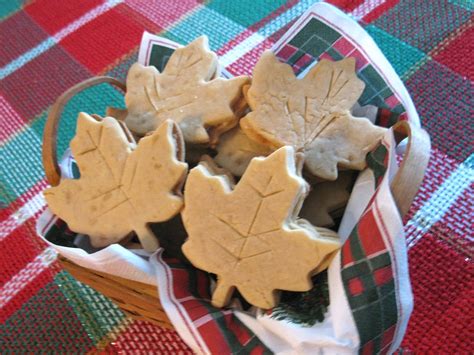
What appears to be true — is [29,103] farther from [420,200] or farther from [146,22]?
[420,200]

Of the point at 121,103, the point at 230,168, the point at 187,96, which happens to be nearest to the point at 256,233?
the point at 230,168

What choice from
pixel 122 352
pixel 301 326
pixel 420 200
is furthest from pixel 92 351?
pixel 420 200

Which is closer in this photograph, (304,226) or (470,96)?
(304,226)

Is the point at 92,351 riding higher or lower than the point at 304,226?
lower

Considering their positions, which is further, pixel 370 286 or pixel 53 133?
pixel 53 133

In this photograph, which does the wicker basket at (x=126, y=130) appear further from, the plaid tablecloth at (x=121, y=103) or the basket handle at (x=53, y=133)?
the plaid tablecloth at (x=121, y=103)

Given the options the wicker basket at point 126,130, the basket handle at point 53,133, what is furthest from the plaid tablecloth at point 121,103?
the basket handle at point 53,133

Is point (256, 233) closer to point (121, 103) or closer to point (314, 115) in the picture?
point (314, 115)
